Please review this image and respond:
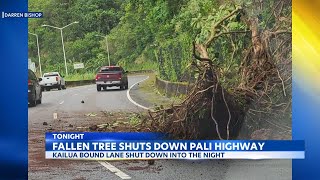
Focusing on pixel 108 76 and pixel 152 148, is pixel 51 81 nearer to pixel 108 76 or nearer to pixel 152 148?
pixel 108 76

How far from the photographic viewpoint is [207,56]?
175 inches

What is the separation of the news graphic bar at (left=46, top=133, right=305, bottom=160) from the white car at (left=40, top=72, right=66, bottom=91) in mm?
367

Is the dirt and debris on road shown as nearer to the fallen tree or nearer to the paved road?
the paved road

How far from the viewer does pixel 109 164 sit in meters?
4.49

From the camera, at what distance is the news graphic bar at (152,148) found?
435cm

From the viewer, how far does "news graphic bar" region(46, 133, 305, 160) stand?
4352mm

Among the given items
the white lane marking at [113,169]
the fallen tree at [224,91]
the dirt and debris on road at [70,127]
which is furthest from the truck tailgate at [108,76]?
the white lane marking at [113,169]

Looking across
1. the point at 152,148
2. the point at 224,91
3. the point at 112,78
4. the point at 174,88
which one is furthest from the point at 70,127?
the point at 224,91

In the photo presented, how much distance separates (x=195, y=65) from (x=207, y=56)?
11cm

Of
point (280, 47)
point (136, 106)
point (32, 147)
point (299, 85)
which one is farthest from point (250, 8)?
point (32, 147)

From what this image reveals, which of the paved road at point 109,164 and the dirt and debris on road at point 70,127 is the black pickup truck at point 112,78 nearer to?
the paved road at point 109,164

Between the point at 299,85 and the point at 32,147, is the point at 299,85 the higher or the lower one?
the higher one

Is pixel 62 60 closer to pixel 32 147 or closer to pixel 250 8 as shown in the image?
pixel 32 147

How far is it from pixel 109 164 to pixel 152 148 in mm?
358
